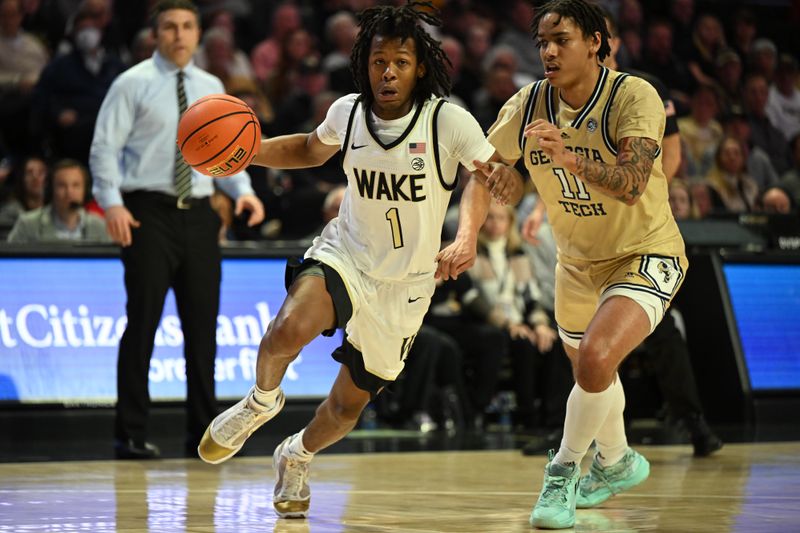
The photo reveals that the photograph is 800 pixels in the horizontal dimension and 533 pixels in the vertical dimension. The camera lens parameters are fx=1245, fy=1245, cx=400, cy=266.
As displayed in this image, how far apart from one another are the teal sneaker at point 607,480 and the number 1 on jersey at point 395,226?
4.48 feet

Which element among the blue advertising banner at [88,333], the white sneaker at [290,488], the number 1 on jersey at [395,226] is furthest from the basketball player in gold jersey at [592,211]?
the blue advertising banner at [88,333]

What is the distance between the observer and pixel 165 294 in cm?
733

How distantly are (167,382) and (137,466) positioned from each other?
1679 millimetres

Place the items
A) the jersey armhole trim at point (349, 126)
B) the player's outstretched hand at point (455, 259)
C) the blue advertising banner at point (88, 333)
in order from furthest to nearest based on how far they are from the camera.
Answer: the blue advertising banner at point (88, 333) < the jersey armhole trim at point (349, 126) < the player's outstretched hand at point (455, 259)

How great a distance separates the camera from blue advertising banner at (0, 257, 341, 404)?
318 inches

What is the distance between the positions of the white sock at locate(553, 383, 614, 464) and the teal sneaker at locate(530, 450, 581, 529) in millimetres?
51

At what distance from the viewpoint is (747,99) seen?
14539 millimetres

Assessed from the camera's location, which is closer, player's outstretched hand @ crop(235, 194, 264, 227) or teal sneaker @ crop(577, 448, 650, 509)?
teal sneaker @ crop(577, 448, 650, 509)

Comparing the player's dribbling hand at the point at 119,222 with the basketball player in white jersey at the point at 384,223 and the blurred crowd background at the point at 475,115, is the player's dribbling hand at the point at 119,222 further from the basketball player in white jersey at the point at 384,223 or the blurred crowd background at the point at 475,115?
the basketball player in white jersey at the point at 384,223

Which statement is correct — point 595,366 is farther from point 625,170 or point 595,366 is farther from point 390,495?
point 390,495

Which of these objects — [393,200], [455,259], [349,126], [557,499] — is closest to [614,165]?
[455,259]

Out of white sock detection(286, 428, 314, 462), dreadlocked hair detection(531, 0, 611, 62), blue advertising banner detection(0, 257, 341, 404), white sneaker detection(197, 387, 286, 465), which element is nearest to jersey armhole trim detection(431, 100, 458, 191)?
dreadlocked hair detection(531, 0, 611, 62)

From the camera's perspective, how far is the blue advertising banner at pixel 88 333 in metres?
8.07

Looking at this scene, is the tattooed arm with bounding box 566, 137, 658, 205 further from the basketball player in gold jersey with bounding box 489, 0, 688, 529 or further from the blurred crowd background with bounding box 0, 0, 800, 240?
the blurred crowd background with bounding box 0, 0, 800, 240
